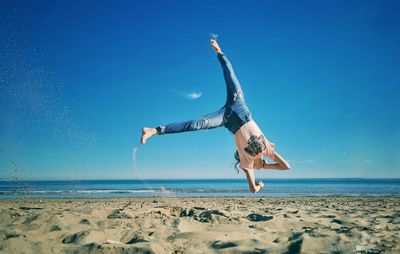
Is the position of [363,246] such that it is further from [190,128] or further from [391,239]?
[190,128]

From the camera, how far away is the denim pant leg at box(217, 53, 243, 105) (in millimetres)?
4812

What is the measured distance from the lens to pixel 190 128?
4250mm

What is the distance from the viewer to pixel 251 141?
4723 millimetres

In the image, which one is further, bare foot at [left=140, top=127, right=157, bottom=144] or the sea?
the sea

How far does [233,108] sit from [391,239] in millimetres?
3060

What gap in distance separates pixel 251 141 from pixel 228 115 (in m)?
0.54

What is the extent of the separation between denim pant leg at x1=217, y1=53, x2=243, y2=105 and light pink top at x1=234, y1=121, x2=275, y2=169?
46 cm

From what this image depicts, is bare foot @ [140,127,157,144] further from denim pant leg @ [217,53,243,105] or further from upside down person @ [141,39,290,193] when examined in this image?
denim pant leg @ [217,53,243,105]

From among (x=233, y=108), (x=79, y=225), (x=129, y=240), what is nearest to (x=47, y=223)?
(x=79, y=225)

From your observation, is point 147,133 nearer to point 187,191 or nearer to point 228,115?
point 228,115

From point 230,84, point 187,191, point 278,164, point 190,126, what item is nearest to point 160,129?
point 190,126

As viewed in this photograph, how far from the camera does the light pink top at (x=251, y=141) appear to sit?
471 centimetres

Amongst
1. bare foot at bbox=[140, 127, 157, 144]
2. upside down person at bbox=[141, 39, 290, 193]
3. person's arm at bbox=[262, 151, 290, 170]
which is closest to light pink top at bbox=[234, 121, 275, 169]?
upside down person at bbox=[141, 39, 290, 193]

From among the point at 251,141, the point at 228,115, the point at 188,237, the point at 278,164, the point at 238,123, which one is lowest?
the point at 188,237
